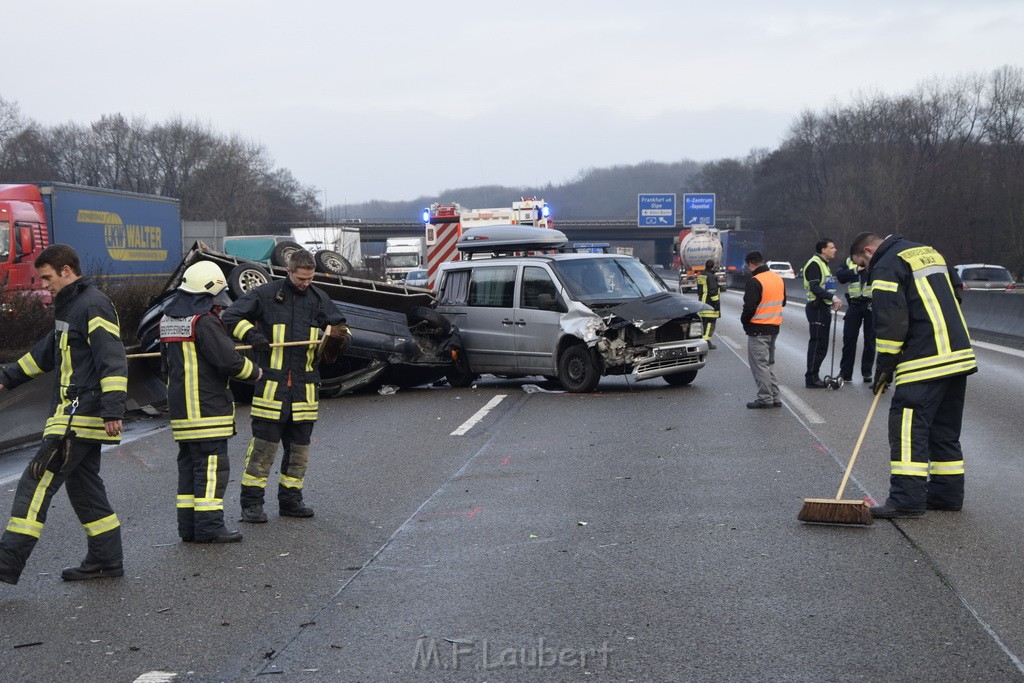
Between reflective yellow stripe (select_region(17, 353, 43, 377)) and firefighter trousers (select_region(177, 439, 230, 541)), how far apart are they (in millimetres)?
966

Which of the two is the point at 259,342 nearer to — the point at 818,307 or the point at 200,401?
the point at 200,401

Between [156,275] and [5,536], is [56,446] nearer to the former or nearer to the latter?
[5,536]

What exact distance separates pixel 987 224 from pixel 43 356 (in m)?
60.4

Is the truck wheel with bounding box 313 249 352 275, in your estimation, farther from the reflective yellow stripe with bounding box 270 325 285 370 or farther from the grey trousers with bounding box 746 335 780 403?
the reflective yellow stripe with bounding box 270 325 285 370

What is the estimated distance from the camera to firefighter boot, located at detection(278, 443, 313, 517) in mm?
7676

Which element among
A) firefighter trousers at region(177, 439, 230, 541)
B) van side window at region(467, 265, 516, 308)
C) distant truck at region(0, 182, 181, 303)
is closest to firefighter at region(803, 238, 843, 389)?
van side window at region(467, 265, 516, 308)

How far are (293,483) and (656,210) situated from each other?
64.1 m

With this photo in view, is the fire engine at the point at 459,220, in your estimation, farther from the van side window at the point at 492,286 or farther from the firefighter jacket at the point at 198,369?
the firefighter jacket at the point at 198,369

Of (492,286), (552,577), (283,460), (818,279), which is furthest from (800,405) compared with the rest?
(552,577)

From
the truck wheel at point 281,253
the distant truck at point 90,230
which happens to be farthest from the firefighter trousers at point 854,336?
the distant truck at point 90,230

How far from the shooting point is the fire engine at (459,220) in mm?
26219

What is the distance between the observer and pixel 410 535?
23.2 feet

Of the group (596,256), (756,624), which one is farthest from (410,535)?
(596,256)

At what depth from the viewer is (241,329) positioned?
7.42m
